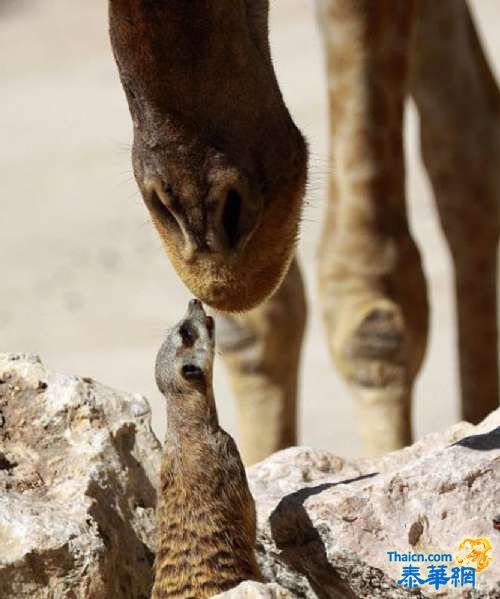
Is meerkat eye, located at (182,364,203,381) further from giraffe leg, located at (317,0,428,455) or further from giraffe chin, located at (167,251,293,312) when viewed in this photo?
giraffe leg, located at (317,0,428,455)

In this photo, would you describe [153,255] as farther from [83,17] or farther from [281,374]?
[83,17]

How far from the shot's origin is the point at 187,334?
3.09 metres

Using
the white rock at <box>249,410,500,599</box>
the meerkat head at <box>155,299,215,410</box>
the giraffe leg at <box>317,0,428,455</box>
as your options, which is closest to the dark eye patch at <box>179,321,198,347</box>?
the meerkat head at <box>155,299,215,410</box>

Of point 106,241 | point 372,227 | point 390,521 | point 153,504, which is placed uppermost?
point 106,241

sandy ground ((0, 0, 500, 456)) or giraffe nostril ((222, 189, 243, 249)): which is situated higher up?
sandy ground ((0, 0, 500, 456))

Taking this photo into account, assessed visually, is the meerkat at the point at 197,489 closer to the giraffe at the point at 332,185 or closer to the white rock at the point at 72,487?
the white rock at the point at 72,487

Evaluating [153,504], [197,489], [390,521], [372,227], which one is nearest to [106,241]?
[372,227]

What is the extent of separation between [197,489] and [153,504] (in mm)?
237

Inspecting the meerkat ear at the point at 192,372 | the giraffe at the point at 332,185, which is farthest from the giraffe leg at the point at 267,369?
the meerkat ear at the point at 192,372

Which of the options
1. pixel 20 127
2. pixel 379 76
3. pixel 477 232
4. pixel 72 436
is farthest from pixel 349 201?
pixel 20 127

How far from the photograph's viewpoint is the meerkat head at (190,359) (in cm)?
307

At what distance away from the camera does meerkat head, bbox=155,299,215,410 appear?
10.1 feet

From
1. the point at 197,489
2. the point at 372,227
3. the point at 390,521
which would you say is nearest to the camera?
the point at 390,521

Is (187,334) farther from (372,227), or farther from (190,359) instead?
(372,227)
